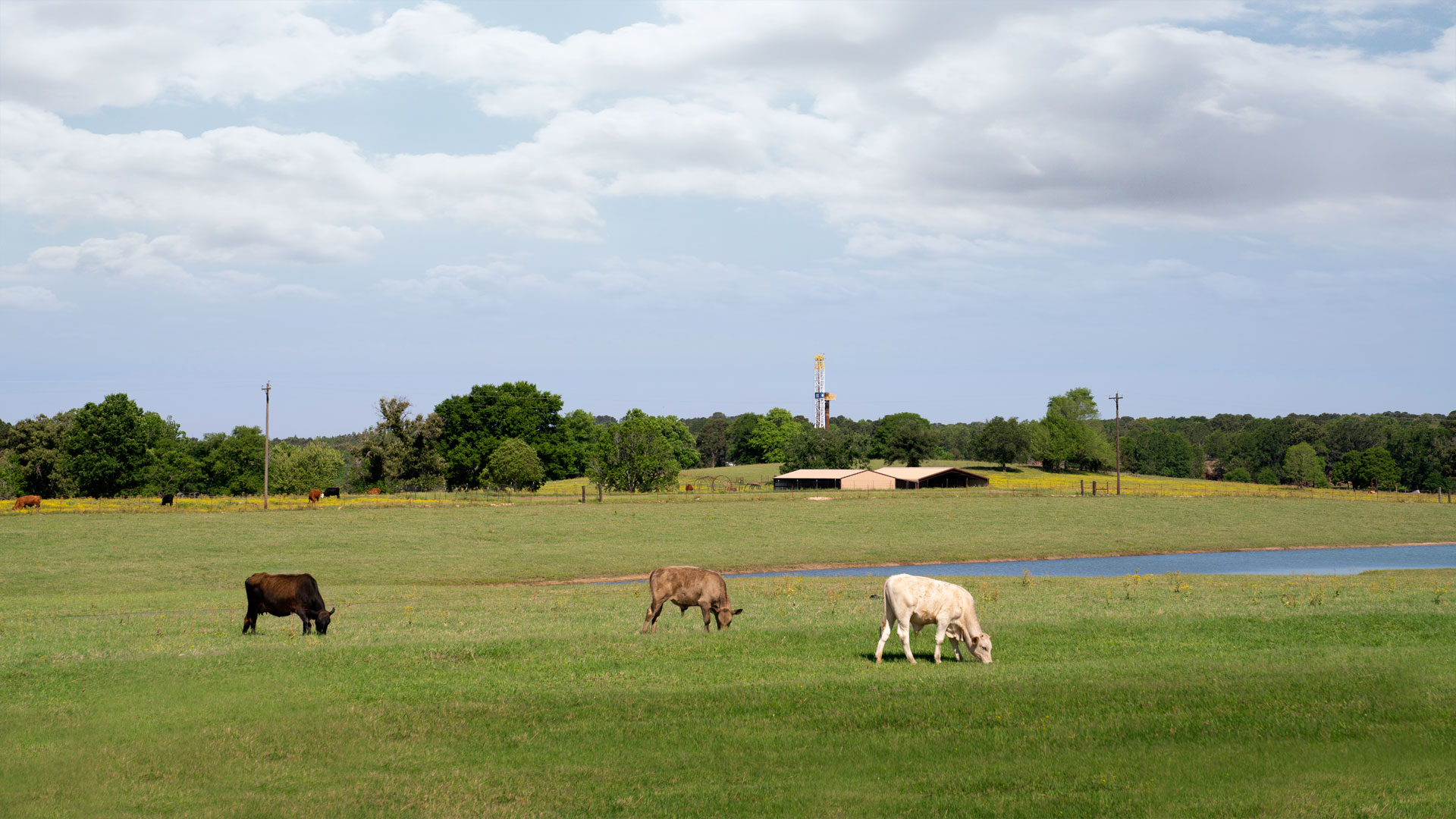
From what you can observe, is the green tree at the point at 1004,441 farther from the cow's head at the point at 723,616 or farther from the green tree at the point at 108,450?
the cow's head at the point at 723,616

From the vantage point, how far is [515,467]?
11819cm

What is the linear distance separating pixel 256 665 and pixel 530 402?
119230mm

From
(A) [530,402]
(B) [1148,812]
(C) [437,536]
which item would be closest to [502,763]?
(B) [1148,812]

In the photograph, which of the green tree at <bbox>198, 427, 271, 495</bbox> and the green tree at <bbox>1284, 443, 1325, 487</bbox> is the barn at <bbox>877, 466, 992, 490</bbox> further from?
the green tree at <bbox>198, 427, 271, 495</bbox>

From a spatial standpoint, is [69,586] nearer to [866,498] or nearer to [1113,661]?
[1113,661]

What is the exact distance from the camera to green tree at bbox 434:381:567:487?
5207 inches

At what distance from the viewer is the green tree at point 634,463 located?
118 meters

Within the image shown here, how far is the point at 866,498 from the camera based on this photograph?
91.6m

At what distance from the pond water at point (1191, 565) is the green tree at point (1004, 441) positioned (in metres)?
124

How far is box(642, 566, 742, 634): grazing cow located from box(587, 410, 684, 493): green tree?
93898mm

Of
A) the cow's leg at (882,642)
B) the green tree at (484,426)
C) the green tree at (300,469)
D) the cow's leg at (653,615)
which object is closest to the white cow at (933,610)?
the cow's leg at (882,642)

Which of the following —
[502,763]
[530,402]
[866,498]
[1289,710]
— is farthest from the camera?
[530,402]

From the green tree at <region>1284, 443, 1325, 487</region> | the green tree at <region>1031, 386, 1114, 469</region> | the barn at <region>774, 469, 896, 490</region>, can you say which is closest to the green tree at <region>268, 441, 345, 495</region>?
the barn at <region>774, 469, 896, 490</region>

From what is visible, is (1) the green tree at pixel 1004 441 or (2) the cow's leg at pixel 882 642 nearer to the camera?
(2) the cow's leg at pixel 882 642
